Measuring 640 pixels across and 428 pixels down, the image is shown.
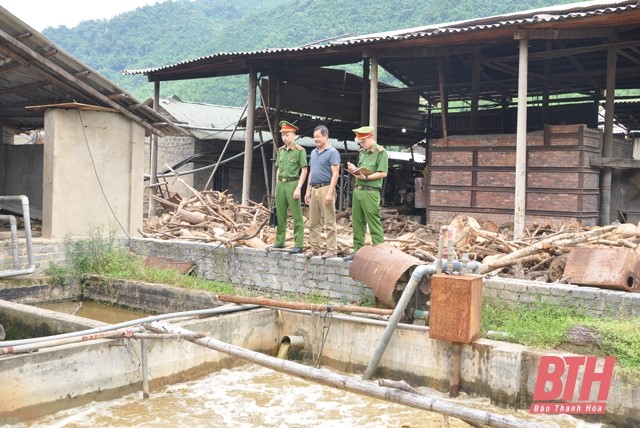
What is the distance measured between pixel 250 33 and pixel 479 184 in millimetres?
43840

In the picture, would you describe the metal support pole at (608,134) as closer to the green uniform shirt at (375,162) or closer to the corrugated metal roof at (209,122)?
the green uniform shirt at (375,162)

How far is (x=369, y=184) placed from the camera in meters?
9.11

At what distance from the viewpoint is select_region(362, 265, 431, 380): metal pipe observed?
273 inches

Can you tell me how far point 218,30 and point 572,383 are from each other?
2421 inches

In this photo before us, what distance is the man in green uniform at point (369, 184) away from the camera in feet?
29.8

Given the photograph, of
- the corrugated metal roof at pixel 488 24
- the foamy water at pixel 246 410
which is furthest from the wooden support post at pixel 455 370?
the corrugated metal roof at pixel 488 24

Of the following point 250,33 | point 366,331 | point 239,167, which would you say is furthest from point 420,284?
point 250,33

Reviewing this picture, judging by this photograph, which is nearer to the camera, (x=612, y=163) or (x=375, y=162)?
(x=375, y=162)

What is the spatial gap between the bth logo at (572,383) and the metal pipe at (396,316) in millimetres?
1414

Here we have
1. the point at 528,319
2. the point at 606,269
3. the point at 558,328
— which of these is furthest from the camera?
the point at 606,269

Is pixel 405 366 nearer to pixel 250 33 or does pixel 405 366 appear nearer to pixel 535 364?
pixel 535 364

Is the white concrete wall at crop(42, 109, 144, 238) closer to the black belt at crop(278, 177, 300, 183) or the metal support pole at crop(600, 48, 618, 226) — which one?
the black belt at crop(278, 177, 300, 183)

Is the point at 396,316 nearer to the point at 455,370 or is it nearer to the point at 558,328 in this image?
the point at 455,370

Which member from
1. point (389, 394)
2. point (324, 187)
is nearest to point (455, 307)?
point (389, 394)
